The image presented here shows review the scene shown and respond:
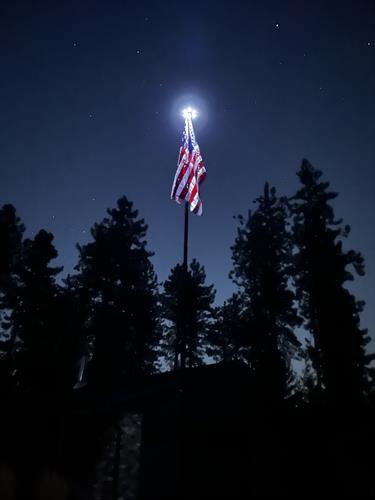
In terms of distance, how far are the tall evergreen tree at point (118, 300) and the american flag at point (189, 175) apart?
63.4ft

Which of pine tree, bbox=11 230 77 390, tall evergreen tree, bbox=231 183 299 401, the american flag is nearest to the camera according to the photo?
the american flag

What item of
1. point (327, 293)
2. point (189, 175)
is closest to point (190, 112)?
point (189, 175)

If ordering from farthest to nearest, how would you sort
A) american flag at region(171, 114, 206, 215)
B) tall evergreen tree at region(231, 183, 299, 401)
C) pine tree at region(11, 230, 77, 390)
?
tall evergreen tree at region(231, 183, 299, 401) < pine tree at region(11, 230, 77, 390) < american flag at region(171, 114, 206, 215)

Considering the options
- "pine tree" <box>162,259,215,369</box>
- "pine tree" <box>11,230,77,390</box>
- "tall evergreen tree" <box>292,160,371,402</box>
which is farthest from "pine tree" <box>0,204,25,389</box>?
"tall evergreen tree" <box>292,160,371,402</box>

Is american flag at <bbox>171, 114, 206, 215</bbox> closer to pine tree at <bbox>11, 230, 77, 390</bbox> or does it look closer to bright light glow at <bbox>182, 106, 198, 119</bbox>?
bright light glow at <bbox>182, 106, 198, 119</bbox>

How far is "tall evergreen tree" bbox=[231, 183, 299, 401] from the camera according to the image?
1159 inches

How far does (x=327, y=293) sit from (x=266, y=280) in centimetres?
528

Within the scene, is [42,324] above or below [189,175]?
below

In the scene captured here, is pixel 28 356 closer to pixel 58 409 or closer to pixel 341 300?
pixel 58 409

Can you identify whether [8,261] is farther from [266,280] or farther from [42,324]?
[266,280]

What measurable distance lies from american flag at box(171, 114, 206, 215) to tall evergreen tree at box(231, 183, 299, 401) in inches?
629

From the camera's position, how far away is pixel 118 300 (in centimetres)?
3300

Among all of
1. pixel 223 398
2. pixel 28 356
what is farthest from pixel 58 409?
pixel 28 356

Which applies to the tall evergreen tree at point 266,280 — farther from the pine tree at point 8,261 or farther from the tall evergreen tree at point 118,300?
the pine tree at point 8,261
